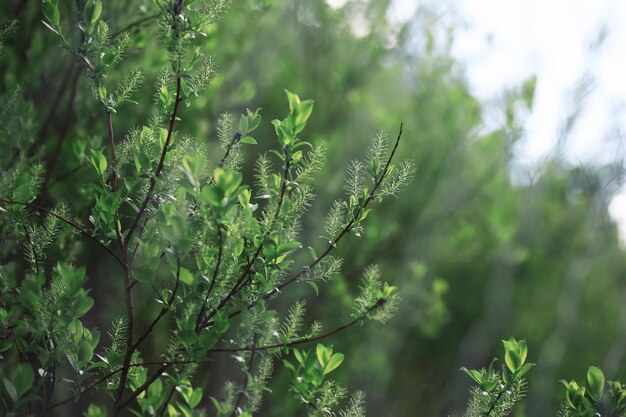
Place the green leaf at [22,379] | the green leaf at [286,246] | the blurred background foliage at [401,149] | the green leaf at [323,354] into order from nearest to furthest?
1. the green leaf at [22,379]
2. the green leaf at [286,246]
3. the green leaf at [323,354]
4. the blurred background foliage at [401,149]

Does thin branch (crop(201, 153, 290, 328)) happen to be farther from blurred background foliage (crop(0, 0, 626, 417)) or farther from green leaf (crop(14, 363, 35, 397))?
blurred background foliage (crop(0, 0, 626, 417))

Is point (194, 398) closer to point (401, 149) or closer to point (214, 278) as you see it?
point (214, 278)

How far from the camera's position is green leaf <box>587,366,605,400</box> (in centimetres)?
195

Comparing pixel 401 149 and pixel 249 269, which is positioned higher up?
pixel 401 149

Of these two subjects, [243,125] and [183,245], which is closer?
[183,245]

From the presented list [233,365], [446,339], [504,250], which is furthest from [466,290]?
[233,365]

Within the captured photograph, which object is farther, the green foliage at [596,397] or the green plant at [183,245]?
the green foliage at [596,397]

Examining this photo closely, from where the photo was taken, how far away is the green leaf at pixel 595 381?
1.95 meters

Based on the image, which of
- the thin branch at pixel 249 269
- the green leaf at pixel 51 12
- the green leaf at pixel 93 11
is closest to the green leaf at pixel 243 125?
the thin branch at pixel 249 269

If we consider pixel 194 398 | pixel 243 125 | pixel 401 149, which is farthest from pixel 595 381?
pixel 401 149

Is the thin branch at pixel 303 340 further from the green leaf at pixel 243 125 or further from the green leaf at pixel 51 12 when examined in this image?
the green leaf at pixel 51 12

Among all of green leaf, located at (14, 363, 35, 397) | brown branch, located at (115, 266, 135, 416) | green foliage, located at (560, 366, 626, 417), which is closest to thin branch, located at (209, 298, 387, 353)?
brown branch, located at (115, 266, 135, 416)

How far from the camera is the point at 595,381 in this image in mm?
1952

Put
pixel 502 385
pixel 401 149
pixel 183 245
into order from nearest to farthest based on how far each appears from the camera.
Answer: pixel 183 245 < pixel 502 385 < pixel 401 149
